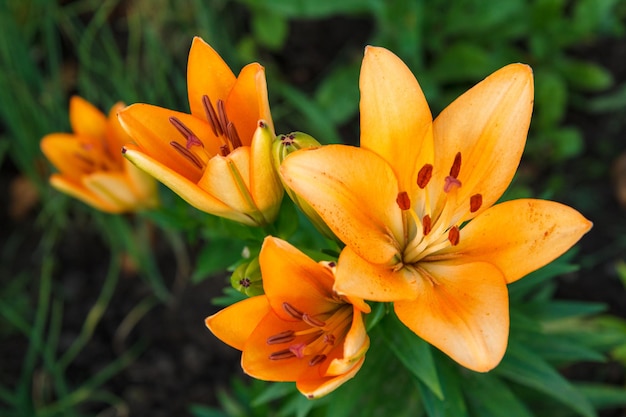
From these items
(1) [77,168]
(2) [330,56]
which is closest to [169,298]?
(1) [77,168]

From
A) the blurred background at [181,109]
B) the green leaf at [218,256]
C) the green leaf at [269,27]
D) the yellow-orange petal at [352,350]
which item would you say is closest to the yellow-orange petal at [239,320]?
the yellow-orange petal at [352,350]

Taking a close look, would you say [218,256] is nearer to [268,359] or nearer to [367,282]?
[268,359]

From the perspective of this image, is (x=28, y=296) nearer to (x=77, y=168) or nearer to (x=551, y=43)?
(x=77, y=168)

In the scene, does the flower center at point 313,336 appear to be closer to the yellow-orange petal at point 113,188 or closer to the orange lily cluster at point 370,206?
the orange lily cluster at point 370,206

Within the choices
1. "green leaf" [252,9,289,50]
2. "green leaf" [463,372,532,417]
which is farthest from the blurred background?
"green leaf" [463,372,532,417]

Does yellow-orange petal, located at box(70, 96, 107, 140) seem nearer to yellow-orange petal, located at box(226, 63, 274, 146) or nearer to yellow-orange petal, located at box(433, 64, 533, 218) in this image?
yellow-orange petal, located at box(226, 63, 274, 146)

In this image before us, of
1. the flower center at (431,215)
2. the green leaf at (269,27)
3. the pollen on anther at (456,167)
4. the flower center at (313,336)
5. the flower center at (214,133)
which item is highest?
the flower center at (214,133)
